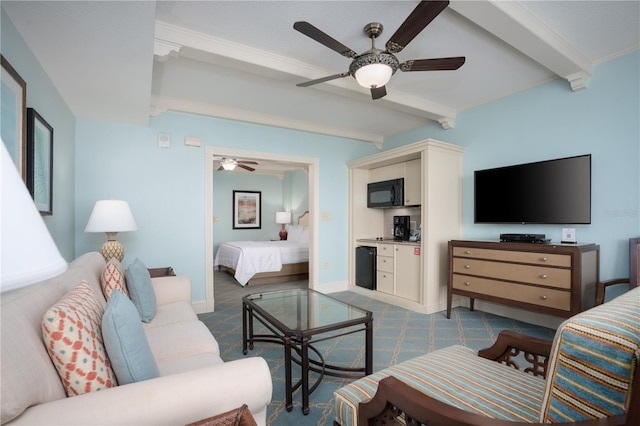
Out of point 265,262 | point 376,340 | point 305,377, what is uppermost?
point 265,262

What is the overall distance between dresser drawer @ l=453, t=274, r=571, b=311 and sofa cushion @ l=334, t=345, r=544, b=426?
175cm

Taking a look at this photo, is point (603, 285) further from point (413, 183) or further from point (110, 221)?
point (110, 221)

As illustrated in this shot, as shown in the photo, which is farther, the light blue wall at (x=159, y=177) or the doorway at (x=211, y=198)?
the doorway at (x=211, y=198)

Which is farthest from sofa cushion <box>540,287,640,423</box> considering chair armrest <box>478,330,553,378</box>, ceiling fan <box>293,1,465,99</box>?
ceiling fan <box>293,1,465,99</box>

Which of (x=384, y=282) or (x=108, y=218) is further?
(x=384, y=282)

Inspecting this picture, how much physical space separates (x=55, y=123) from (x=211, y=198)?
5.42 ft

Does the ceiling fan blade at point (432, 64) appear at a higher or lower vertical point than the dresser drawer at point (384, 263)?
higher

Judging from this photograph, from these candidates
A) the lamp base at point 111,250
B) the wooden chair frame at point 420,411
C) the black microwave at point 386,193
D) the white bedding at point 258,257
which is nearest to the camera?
the wooden chair frame at point 420,411

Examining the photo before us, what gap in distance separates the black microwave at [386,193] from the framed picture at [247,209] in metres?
3.92

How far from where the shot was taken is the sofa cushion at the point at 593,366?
61 cm

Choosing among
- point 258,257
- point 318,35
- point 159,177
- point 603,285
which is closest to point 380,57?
point 318,35

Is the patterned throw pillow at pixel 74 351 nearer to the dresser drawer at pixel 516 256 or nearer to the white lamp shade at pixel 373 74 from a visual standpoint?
the white lamp shade at pixel 373 74

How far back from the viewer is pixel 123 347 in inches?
39.8

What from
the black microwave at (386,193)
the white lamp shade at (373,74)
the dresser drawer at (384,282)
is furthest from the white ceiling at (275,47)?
the dresser drawer at (384,282)
